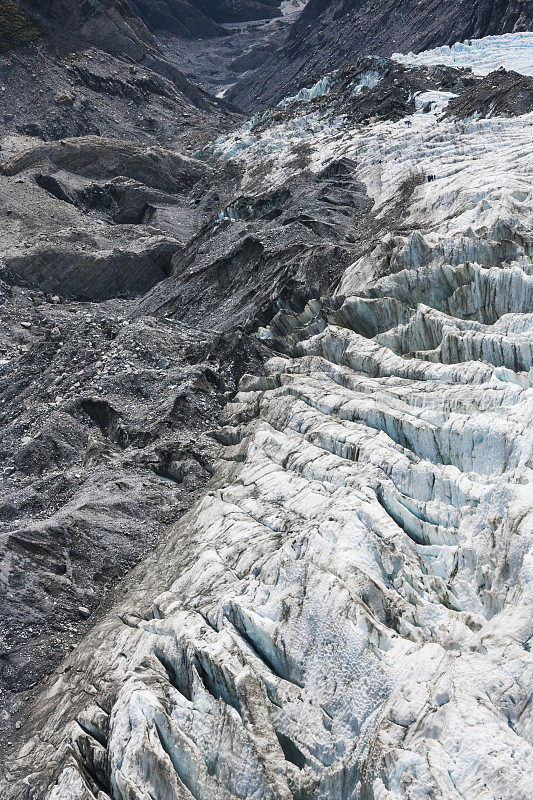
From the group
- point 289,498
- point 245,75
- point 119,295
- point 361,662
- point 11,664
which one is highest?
point 245,75

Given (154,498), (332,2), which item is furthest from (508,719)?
(332,2)

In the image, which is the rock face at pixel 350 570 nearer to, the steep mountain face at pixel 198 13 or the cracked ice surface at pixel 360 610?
the cracked ice surface at pixel 360 610

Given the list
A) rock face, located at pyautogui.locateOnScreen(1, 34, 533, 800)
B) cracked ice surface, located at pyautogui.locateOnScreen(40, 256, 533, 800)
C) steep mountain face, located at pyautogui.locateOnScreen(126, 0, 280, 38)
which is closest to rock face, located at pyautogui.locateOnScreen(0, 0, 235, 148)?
rock face, located at pyautogui.locateOnScreen(1, 34, 533, 800)

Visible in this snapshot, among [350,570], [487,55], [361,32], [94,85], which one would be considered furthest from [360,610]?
[361,32]

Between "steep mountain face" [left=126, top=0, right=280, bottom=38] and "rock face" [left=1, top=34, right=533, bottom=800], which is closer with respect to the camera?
"rock face" [left=1, top=34, right=533, bottom=800]

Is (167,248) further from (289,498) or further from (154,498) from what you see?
(289,498)

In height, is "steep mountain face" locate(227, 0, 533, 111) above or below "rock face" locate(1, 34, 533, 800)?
above

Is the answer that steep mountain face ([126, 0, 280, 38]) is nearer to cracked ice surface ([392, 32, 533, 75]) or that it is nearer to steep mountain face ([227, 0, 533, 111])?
steep mountain face ([227, 0, 533, 111])
